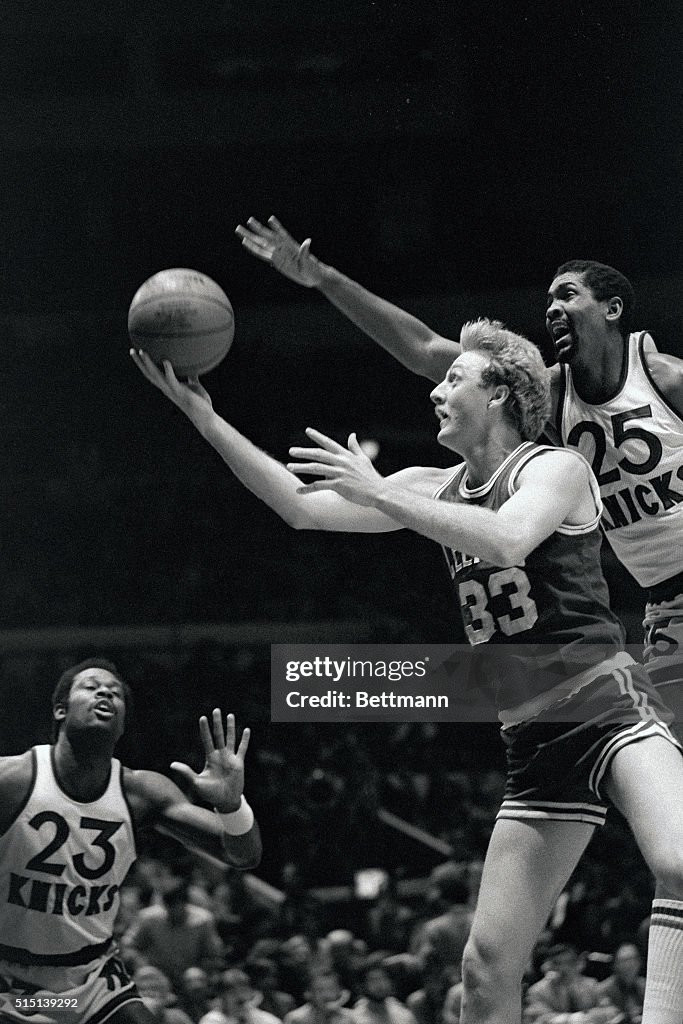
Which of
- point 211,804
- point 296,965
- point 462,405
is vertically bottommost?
point 296,965

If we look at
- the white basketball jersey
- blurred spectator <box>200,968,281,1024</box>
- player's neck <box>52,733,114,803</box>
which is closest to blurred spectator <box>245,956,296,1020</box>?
blurred spectator <box>200,968,281,1024</box>

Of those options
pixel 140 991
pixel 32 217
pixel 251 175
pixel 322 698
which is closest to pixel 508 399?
pixel 322 698

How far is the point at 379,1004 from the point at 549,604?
87.3 inches

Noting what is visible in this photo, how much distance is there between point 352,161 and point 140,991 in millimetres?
3053

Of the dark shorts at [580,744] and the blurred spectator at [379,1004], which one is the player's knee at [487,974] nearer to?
the dark shorts at [580,744]

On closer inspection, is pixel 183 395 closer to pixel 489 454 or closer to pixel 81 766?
pixel 489 454

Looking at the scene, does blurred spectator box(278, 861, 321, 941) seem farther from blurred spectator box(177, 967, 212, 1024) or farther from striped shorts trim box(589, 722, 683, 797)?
striped shorts trim box(589, 722, 683, 797)

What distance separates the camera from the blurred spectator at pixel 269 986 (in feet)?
15.3

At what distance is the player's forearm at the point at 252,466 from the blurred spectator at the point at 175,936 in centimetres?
219

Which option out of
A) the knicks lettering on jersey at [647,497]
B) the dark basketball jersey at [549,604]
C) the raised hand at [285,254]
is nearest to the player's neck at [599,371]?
the knicks lettering on jersey at [647,497]

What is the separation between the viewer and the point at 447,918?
4.92 meters

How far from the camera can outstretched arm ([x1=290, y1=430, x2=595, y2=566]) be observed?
288cm

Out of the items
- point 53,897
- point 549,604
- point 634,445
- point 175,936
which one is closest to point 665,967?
point 549,604

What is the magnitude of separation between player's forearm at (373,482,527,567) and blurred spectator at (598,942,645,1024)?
2424 mm
